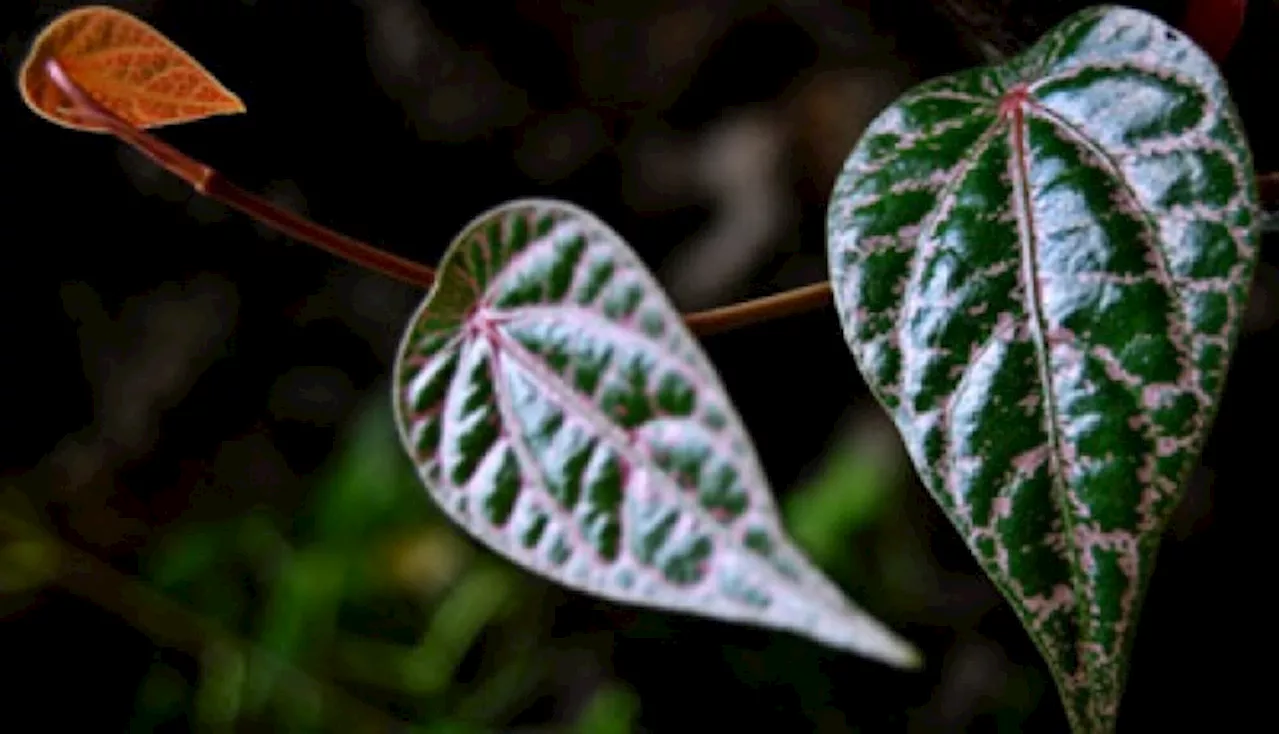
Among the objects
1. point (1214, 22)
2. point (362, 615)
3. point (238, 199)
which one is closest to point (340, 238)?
point (238, 199)

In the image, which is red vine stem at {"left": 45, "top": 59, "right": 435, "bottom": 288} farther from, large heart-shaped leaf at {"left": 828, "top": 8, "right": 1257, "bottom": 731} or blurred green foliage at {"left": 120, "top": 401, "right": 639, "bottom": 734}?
blurred green foliage at {"left": 120, "top": 401, "right": 639, "bottom": 734}

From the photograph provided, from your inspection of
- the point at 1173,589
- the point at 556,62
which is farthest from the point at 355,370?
the point at 1173,589

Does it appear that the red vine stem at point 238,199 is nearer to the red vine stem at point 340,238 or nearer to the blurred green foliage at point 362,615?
the red vine stem at point 340,238

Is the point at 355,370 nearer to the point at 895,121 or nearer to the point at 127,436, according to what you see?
the point at 127,436

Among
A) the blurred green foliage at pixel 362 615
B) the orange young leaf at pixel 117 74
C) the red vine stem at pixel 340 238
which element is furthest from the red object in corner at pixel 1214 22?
the blurred green foliage at pixel 362 615

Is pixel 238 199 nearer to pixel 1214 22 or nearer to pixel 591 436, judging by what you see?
pixel 591 436
